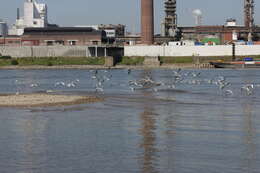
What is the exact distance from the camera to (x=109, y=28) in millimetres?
156125

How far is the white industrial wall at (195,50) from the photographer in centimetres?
11712

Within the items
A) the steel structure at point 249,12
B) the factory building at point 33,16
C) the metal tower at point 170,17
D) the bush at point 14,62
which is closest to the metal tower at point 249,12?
the steel structure at point 249,12

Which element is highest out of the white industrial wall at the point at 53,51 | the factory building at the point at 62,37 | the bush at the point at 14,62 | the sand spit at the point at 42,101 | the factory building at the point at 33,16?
the factory building at the point at 33,16

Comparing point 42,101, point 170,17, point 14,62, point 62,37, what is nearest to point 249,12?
point 170,17

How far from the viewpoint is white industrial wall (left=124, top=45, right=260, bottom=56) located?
117 m

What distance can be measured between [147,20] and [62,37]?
18.9m

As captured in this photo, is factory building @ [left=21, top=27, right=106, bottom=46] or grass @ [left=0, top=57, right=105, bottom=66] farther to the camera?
factory building @ [left=21, top=27, right=106, bottom=46]

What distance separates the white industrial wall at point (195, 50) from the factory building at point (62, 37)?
10.4 metres

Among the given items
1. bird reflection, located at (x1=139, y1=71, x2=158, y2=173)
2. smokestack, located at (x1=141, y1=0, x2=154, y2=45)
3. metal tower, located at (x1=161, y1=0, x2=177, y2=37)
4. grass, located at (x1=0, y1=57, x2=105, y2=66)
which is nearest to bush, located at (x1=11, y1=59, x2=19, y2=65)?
grass, located at (x1=0, y1=57, x2=105, y2=66)

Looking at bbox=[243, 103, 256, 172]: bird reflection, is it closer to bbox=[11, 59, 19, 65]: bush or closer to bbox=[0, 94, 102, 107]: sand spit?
bbox=[0, 94, 102, 107]: sand spit

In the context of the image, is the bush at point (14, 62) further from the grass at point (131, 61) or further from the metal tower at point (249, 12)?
the metal tower at point (249, 12)

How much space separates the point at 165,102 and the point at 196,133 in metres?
15.7

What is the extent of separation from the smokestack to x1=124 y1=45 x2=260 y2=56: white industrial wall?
297 cm

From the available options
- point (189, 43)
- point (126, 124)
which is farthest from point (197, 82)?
point (189, 43)
